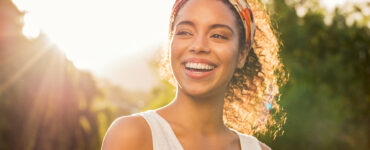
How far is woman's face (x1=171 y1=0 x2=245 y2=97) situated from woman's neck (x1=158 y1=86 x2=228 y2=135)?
0.09 metres

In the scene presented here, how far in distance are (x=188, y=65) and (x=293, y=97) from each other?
19.7 meters

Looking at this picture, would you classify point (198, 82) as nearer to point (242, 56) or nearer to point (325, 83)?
point (242, 56)

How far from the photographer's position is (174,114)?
2805mm

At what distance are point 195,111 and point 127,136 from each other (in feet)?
1.75

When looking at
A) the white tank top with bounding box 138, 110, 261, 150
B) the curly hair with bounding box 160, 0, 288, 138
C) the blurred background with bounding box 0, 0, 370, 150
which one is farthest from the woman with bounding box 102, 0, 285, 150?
the blurred background with bounding box 0, 0, 370, 150

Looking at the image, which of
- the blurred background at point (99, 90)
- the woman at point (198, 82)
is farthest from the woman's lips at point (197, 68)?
the blurred background at point (99, 90)

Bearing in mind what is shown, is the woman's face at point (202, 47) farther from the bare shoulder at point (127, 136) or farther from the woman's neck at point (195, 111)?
the bare shoulder at point (127, 136)

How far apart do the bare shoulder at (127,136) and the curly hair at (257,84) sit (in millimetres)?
911

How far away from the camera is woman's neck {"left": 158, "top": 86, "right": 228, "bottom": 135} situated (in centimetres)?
281

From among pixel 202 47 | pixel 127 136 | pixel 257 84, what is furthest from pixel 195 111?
pixel 257 84

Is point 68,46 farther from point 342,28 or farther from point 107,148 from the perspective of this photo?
point 107,148

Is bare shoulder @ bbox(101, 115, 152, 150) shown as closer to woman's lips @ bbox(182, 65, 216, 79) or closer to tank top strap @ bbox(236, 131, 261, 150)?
woman's lips @ bbox(182, 65, 216, 79)

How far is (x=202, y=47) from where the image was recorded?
8.70 ft

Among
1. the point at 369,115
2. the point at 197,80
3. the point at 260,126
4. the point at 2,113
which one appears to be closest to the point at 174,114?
the point at 197,80
